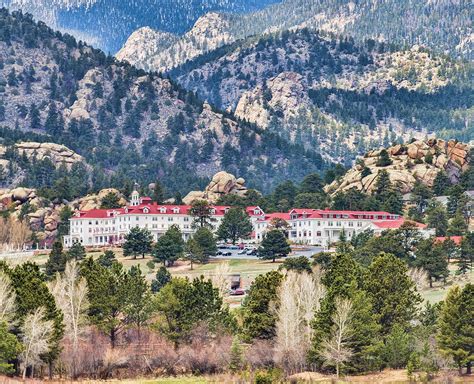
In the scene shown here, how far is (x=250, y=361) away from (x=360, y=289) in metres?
16.4

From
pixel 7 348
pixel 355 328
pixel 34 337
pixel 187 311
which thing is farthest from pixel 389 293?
pixel 7 348

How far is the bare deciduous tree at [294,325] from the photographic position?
12469cm

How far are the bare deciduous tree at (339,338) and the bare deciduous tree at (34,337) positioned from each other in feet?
101

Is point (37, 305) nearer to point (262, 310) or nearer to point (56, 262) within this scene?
point (262, 310)

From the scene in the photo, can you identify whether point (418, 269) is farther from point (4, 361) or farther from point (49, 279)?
point (4, 361)

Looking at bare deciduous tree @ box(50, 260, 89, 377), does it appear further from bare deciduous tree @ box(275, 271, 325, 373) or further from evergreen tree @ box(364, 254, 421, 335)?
evergreen tree @ box(364, 254, 421, 335)

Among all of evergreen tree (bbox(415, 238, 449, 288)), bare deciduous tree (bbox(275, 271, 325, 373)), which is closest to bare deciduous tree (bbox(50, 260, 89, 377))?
bare deciduous tree (bbox(275, 271, 325, 373))

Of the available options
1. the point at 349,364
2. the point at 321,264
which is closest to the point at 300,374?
the point at 349,364

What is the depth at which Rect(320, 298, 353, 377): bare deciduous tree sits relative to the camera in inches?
4759

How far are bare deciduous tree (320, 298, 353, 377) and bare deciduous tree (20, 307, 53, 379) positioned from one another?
101ft

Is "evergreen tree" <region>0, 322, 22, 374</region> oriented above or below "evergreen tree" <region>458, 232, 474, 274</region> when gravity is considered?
below

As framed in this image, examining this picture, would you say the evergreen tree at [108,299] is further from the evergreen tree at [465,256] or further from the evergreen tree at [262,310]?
the evergreen tree at [465,256]

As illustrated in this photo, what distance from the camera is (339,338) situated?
120500mm

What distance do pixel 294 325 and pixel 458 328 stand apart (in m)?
18.7
